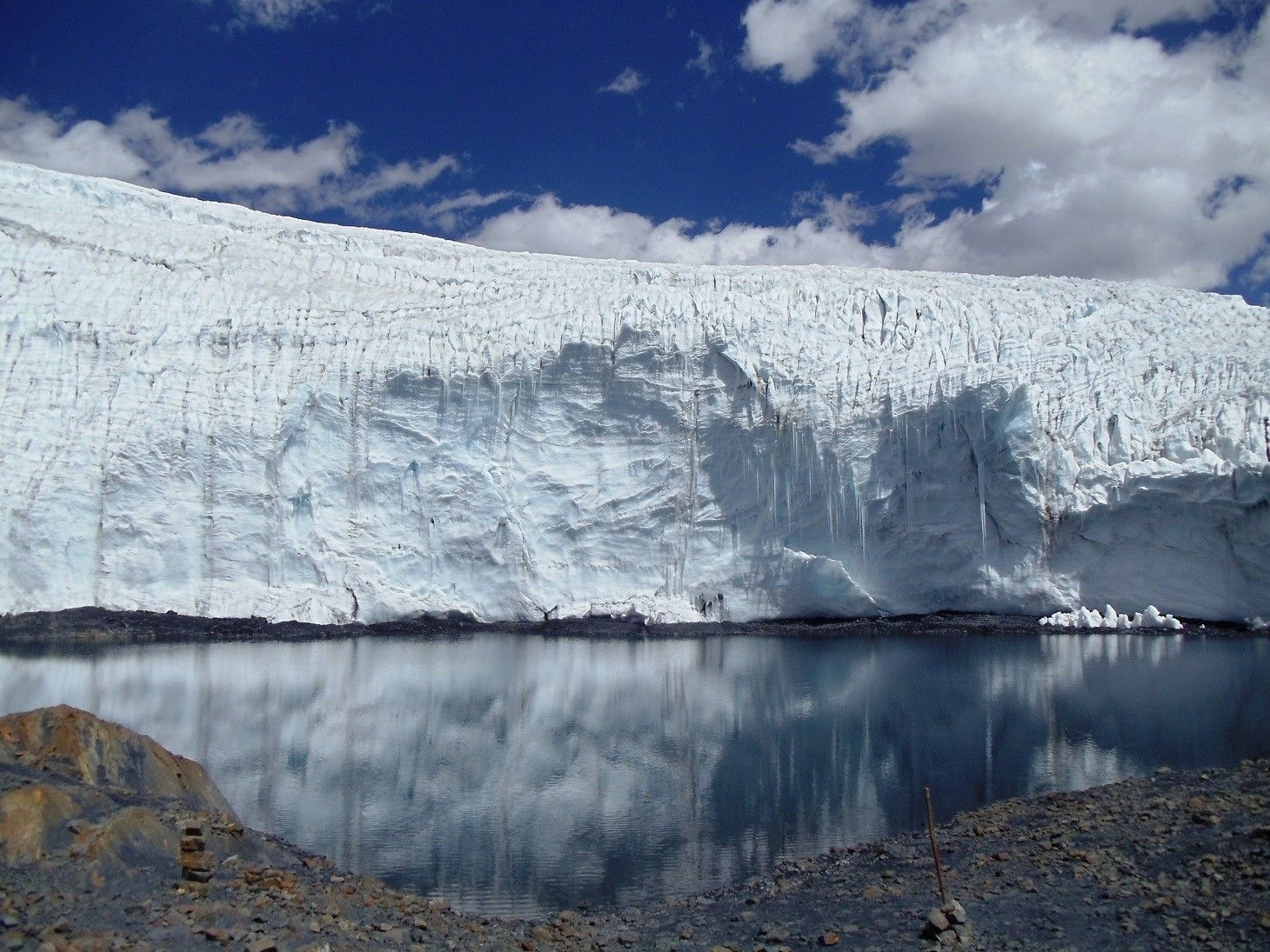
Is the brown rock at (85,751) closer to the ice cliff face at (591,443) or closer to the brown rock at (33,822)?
the brown rock at (33,822)

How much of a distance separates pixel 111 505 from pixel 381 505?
5.14m

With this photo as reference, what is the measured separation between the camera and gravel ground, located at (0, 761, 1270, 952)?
4137mm

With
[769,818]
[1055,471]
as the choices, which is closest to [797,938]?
[769,818]

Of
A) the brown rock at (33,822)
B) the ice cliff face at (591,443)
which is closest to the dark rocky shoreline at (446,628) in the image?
the ice cliff face at (591,443)

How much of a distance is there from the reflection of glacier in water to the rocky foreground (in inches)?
34.0

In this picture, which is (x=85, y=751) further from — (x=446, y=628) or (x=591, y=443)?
(x=591, y=443)

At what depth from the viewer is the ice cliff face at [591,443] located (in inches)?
786

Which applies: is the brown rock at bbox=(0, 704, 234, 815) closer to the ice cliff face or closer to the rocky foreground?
the rocky foreground

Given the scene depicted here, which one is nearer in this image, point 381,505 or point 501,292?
point 381,505

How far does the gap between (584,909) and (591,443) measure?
53.2 ft

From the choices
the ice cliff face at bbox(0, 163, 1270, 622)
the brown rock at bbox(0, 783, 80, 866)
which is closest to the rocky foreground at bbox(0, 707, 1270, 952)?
the brown rock at bbox(0, 783, 80, 866)

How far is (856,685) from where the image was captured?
→ 1414 cm

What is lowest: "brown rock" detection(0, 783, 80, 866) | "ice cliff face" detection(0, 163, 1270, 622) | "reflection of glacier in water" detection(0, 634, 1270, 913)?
"reflection of glacier in water" detection(0, 634, 1270, 913)

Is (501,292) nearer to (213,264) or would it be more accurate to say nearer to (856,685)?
(213,264)
